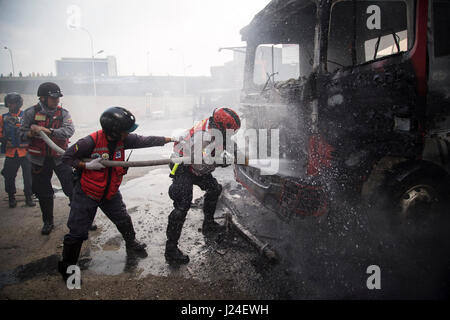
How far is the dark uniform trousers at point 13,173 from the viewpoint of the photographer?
14.3 feet

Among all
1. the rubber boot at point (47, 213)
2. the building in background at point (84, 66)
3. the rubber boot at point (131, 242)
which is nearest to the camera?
the rubber boot at point (131, 242)

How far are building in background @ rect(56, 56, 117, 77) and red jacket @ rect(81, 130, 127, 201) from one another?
2129 inches

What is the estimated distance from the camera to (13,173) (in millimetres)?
4504

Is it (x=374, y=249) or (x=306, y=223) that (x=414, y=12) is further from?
(x=306, y=223)

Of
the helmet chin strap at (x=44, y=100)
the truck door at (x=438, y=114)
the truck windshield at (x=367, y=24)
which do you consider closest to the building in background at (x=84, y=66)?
the helmet chin strap at (x=44, y=100)

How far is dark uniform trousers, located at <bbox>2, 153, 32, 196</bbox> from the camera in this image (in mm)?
4367

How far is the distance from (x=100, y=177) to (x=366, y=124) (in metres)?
2.75

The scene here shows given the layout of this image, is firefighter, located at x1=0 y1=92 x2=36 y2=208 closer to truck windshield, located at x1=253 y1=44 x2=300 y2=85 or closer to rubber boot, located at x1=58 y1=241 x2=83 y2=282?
rubber boot, located at x1=58 y1=241 x2=83 y2=282

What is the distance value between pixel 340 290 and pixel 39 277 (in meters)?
3.03

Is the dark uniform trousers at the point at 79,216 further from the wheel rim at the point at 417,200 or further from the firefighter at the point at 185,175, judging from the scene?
the wheel rim at the point at 417,200

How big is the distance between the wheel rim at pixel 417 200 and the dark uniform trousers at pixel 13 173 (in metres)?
5.68

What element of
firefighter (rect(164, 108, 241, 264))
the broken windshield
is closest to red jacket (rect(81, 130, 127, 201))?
firefighter (rect(164, 108, 241, 264))

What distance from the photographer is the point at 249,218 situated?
12.7 feet
